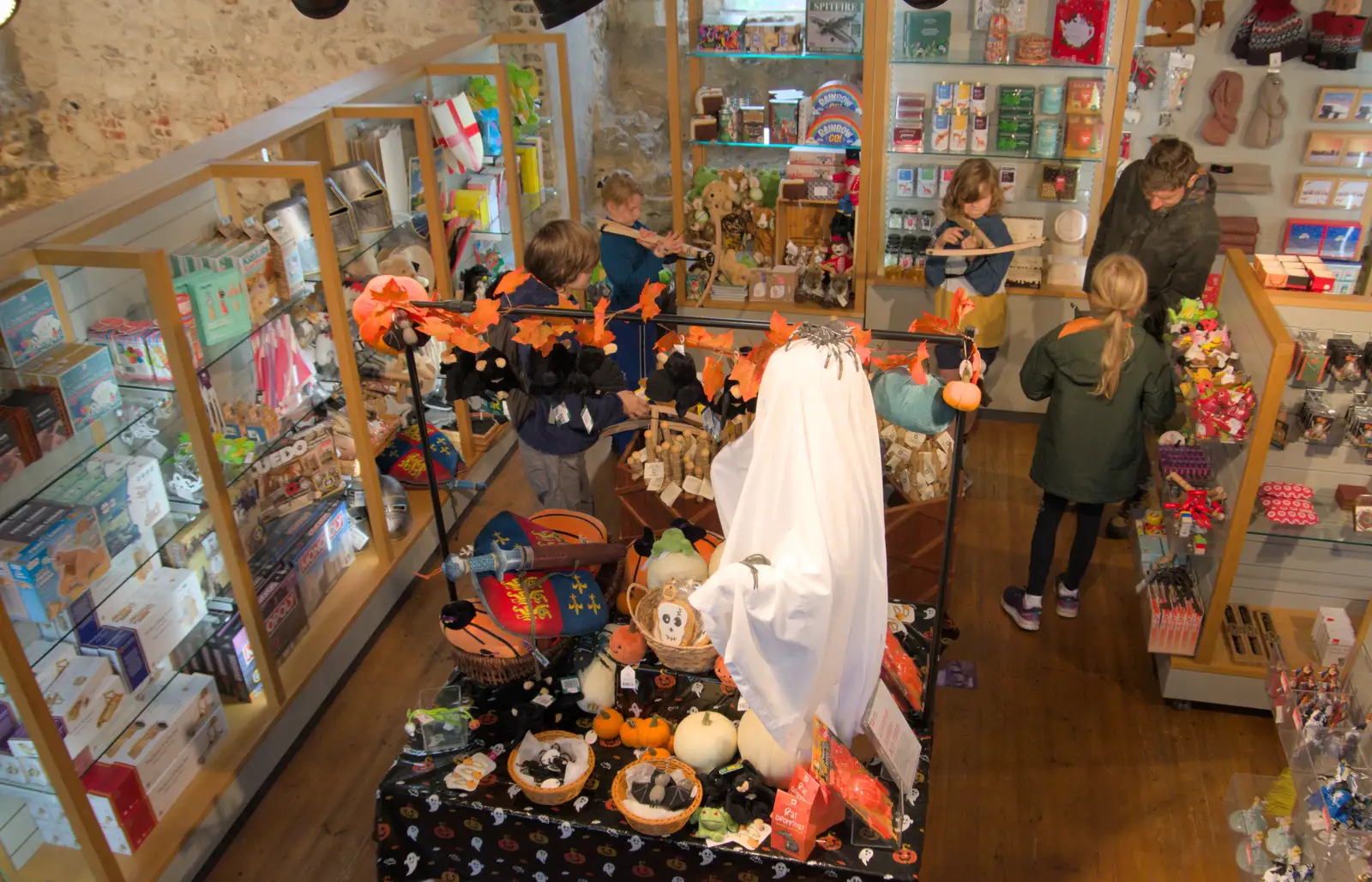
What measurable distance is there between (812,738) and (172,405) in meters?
2.06

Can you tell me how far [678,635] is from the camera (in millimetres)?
2891

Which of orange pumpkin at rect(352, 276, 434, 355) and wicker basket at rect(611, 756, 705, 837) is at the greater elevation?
orange pumpkin at rect(352, 276, 434, 355)

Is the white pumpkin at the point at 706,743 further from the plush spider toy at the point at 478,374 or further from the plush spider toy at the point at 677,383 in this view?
Answer: the plush spider toy at the point at 478,374

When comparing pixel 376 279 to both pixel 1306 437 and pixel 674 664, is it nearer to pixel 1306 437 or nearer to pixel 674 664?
pixel 674 664

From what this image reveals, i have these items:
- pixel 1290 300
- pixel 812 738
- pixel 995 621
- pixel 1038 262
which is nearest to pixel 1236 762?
pixel 995 621

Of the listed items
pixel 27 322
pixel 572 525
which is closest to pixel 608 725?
pixel 572 525

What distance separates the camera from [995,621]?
4.23 meters

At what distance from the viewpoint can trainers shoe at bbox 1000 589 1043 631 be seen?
4156 millimetres

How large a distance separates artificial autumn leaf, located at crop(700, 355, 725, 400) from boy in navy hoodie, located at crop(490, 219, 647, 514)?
37cm

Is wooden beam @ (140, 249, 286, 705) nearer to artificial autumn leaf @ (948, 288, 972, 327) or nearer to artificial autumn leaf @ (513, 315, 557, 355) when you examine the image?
artificial autumn leaf @ (513, 315, 557, 355)

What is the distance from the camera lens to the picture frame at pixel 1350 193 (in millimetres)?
5234

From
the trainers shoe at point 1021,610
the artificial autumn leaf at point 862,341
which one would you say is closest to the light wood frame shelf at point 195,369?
the artificial autumn leaf at point 862,341

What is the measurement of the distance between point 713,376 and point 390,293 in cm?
92

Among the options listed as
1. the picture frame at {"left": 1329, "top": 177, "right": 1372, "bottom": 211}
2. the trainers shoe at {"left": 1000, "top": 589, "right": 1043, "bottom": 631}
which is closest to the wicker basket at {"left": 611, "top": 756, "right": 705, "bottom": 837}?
the trainers shoe at {"left": 1000, "top": 589, "right": 1043, "bottom": 631}
